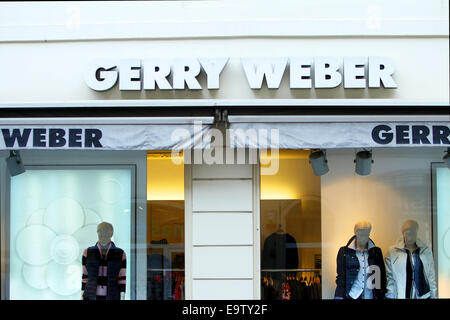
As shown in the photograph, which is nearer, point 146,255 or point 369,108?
point 369,108

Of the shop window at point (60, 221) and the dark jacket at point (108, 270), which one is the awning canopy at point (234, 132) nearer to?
the shop window at point (60, 221)

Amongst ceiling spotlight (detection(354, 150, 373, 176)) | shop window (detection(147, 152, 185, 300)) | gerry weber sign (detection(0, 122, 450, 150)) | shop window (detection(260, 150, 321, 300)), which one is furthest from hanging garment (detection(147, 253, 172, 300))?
ceiling spotlight (detection(354, 150, 373, 176))

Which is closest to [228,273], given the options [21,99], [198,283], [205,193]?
[198,283]

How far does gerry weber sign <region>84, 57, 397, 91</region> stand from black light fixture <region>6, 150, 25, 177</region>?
1.53 m

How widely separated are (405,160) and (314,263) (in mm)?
1892

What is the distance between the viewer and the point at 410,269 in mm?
8047

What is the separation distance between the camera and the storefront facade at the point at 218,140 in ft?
23.9

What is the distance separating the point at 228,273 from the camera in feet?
25.0

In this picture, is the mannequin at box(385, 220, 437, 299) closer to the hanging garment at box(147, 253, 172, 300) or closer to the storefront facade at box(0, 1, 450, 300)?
the storefront facade at box(0, 1, 450, 300)

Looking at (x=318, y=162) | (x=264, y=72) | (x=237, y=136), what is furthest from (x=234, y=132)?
(x=318, y=162)

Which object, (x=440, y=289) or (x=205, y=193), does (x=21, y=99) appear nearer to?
(x=205, y=193)

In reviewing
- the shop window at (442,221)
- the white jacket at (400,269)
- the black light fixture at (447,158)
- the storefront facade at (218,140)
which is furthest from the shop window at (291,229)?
the black light fixture at (447,158)

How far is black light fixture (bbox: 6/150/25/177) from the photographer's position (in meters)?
8.01
